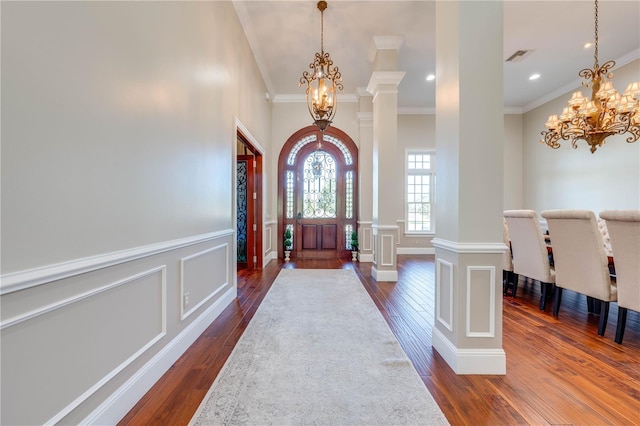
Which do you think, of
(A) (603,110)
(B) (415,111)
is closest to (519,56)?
(A) (603,110)

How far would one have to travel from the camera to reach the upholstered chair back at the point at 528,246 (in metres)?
3.09

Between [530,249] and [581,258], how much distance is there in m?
0.61

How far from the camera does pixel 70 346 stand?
1233 millimetres

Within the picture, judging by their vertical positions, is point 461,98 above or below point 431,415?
above

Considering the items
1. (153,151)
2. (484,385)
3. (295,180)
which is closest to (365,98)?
(295,180)

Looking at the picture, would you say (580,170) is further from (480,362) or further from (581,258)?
(480,362)

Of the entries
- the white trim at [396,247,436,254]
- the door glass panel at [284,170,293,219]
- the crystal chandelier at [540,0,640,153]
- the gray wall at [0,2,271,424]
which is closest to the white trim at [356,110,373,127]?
the door glass panel at [284,170,293,219]

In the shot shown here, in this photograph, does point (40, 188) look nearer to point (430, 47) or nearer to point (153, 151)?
point (153, 151)

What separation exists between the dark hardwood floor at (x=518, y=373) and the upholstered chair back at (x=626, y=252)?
0.43 metres

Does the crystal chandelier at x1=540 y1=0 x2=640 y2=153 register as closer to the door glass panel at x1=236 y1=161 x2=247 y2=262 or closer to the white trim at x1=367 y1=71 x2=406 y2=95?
the white trim at x1=367 y1=71 x2=406 y2=95

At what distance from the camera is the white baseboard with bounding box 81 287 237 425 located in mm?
1404

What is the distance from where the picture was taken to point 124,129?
5.09 feet

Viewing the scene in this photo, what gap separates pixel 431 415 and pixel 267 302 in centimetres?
227

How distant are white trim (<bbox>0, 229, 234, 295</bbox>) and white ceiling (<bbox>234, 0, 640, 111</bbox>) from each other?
3403 millimetres
